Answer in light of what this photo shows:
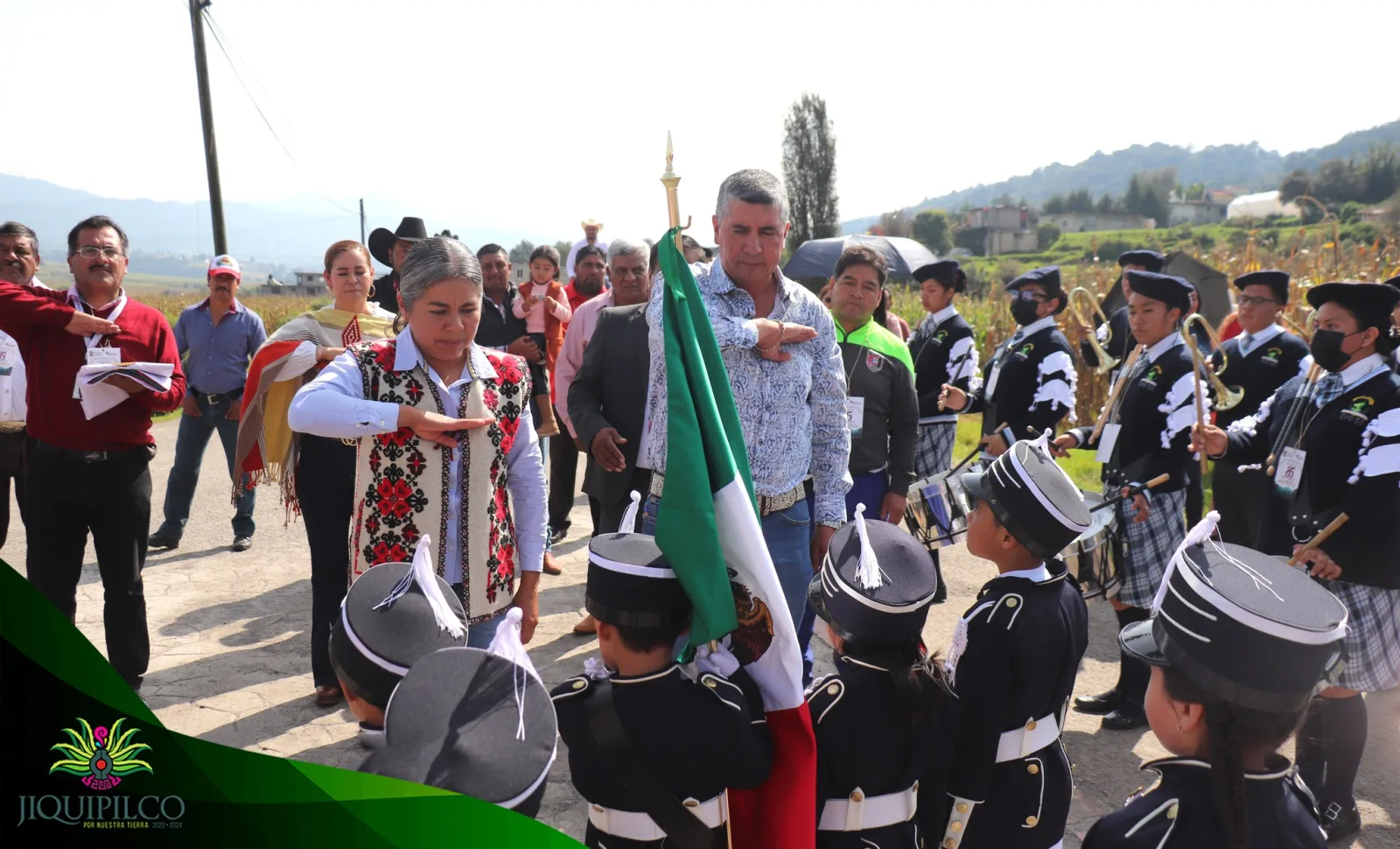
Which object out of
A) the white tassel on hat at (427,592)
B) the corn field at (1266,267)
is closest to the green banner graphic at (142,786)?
the white tassel on hat at (427,592)

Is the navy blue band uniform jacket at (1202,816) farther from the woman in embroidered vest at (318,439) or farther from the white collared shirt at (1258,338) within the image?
the white collared shirt at (1258,338)

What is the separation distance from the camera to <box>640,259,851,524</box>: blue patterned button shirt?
116 inches

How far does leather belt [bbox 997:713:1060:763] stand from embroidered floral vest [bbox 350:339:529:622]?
1606 mm

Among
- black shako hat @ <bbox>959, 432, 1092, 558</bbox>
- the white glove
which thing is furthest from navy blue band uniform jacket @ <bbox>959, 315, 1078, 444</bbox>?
the white glove

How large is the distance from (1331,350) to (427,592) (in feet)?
12.2


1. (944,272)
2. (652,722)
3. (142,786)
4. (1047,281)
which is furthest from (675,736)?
(944,272)

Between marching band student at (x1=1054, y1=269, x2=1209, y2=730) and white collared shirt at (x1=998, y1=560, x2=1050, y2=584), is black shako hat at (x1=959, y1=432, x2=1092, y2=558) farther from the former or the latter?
marching band student at (x1=1054, y1=269, x2=1209, y2=730)

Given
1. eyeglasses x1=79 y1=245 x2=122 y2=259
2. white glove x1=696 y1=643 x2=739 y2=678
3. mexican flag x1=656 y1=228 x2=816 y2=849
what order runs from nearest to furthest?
mexican flag x1=656 y1=228 x2=816 y2=849 → white glove x1=696 y1=643 x2=739 y2=678 → eyeglasses x1=79 y1=245 x2=122 y2=259

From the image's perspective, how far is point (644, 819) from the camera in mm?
1993

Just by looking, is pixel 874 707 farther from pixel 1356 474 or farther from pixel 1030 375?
pixel 1030 375

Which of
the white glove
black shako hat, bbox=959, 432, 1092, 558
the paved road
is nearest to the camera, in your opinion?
the white glove

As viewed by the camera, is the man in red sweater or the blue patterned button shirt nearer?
the blue patterned button shirt

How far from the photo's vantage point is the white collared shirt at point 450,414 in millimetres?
2578

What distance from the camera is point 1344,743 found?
343cm
